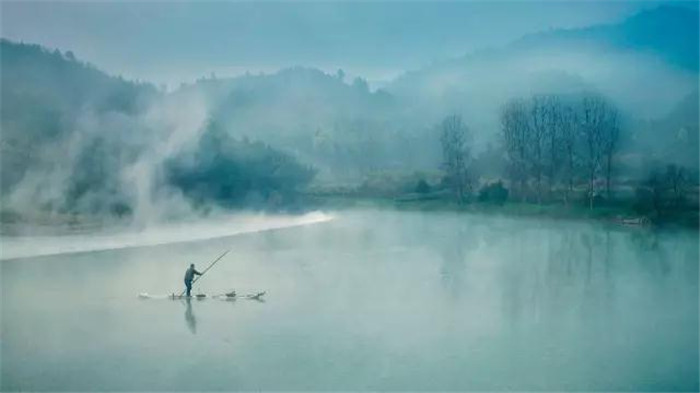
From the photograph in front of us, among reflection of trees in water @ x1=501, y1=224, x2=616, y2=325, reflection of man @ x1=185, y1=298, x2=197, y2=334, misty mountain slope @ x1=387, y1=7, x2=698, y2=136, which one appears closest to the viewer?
reflection of man @ x1=185, y1=298, x2=197, y2=334

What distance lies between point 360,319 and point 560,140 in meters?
A: 5.55

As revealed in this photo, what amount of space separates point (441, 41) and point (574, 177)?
8.64 ft

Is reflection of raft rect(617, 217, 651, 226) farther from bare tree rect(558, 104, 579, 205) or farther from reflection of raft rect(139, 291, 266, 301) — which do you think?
reflection of raft rect(139, 291, 266, 301)

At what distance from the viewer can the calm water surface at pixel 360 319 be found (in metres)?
3.67

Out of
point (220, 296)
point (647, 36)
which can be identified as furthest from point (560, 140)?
point (220, 296)

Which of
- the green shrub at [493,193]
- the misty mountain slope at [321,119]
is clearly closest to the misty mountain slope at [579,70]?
the misty mountain slope at [321,119]

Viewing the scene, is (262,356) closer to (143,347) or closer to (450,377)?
(143,347)

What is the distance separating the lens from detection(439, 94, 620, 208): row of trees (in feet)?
29.8

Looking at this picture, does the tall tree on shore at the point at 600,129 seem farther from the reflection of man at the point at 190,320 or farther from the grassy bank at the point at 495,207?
the reflection of man at the point at 190,320

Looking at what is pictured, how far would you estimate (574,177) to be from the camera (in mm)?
Result: 9500

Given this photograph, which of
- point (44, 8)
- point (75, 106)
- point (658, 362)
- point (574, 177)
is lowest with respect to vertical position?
point (658, 362)

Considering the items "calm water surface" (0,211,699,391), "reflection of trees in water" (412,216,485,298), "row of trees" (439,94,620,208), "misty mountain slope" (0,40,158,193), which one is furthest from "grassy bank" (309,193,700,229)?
"misty mountain slope" (0,40,158,193)

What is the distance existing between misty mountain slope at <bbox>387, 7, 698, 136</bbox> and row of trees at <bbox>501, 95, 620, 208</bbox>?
17cm

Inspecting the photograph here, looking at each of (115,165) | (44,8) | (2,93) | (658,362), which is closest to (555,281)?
(658,362)
